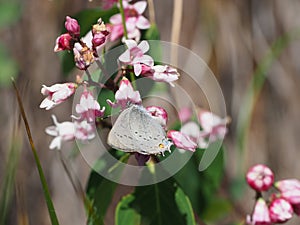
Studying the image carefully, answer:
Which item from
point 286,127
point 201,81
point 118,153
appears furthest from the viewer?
point 286,127

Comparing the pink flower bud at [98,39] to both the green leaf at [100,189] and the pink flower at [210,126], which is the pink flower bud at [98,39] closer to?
the green leaf at [100,189]

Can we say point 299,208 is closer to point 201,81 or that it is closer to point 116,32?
point 116,32

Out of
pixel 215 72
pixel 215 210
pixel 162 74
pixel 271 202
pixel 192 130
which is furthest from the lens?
pixel 215 72

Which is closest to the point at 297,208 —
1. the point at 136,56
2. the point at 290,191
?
the point at 290,191

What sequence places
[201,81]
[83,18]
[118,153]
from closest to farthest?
1. [118,153]
2. [83,18]
3. [201,81]

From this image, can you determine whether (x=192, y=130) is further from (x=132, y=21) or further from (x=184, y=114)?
(x=132, y=21)

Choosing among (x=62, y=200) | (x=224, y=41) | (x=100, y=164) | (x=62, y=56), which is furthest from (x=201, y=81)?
(x=100, y=164)
